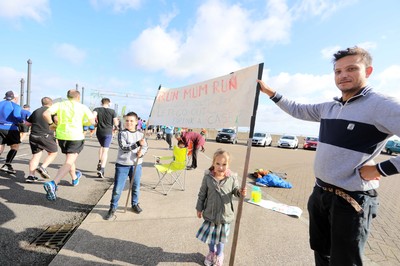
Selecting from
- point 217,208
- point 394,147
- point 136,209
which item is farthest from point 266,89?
point 394,147

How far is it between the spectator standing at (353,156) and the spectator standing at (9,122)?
6.87 metres

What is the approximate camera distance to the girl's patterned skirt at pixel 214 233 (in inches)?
108

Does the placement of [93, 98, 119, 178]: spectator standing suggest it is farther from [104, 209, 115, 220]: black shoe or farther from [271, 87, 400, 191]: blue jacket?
[271, 87, 400, 191]: blue jacket

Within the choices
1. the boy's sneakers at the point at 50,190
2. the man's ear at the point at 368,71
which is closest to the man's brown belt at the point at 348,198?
the man's ear at the point at 368,71

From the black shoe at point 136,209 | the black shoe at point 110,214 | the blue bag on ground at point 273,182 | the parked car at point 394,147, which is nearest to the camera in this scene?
the black shoe at point 110,214

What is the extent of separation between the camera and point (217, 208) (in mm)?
2766

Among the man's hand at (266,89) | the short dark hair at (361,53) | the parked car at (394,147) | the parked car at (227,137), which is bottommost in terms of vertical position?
the parked car at (227,137)

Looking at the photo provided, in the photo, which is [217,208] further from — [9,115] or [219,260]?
[9,115]

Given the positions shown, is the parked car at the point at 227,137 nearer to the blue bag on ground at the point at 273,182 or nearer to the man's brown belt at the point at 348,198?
the blue bag on ground at the point at 273,182

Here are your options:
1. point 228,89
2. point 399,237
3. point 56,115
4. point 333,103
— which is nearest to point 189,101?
point 228,89

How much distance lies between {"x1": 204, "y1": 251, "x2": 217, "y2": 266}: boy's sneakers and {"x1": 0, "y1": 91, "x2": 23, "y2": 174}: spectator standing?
5.70m

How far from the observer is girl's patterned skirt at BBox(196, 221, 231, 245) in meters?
2.73

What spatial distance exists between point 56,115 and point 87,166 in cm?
362

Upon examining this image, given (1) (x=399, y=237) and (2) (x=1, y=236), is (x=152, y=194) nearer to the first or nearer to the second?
(2) (x=1, y=236)
